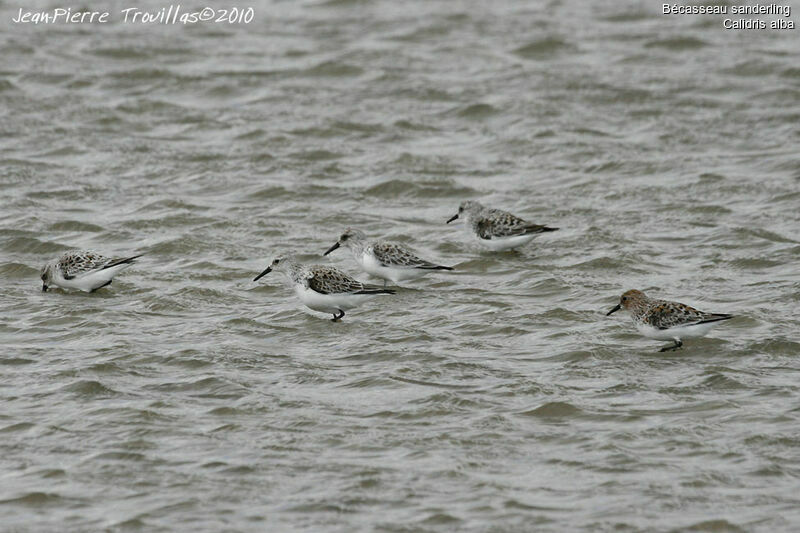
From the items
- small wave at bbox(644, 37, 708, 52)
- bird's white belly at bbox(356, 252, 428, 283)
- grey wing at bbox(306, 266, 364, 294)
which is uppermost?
small wave at bbox(644, 37, 708, 52)

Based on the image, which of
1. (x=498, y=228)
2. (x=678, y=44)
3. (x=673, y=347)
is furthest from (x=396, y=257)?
(x=678, y=44)

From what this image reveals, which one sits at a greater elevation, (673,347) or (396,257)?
(396,257)

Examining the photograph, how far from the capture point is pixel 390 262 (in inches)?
615

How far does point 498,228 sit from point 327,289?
345 centimetres

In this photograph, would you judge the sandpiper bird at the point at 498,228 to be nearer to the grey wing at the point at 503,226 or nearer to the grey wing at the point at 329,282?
the grey wing at the point at 503,226

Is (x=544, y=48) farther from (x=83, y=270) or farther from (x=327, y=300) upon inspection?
(x=83, y=270)

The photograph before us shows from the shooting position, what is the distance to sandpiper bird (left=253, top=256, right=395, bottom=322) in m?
14.2

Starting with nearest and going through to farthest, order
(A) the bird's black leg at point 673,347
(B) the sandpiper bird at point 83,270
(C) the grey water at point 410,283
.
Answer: (C) the grey water at point 410,283 → (A) the bird's black leg at point 673,347 → (B) the sandpiper bird at point 83,270

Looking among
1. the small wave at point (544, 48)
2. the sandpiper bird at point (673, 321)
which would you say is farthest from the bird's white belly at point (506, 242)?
the small wave at point (544, 48)

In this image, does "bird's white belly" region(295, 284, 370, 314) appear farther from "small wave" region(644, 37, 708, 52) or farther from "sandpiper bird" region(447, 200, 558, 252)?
"small wave" region(644, 37, 708, 52)

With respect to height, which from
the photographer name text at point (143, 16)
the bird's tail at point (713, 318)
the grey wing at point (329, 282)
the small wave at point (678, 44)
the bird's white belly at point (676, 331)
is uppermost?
the photographer name text at point (143, 16)

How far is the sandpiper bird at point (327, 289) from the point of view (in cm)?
1423

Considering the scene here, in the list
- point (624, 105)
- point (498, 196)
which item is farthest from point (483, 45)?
point (498, 196)

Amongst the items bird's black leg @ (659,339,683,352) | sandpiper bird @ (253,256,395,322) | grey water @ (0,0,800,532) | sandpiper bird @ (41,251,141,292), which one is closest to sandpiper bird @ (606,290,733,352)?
bird's black leg @ (659,339,683,352)
